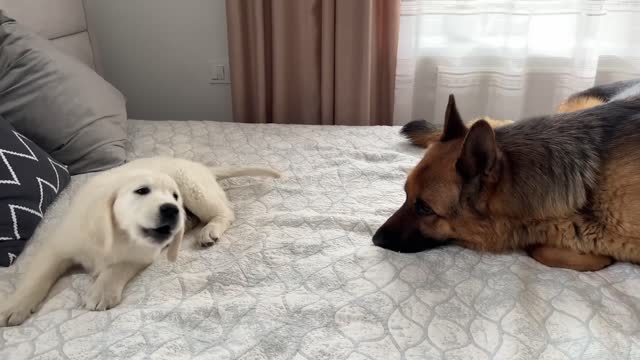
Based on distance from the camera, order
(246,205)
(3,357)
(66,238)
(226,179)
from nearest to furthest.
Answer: (3,357), (66,238), (246,205), (226,179)

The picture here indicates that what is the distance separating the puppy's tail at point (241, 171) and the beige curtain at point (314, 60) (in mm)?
876

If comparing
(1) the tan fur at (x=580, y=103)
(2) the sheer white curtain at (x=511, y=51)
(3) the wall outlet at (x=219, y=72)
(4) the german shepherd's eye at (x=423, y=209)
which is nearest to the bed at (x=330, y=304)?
(4) the german shepherd's eye at (x=423, y=209)

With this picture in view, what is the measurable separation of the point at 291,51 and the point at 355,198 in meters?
1.12

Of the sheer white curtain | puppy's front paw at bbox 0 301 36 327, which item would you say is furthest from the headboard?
the sheer white curtain

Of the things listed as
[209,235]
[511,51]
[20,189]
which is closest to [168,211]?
[209,235]

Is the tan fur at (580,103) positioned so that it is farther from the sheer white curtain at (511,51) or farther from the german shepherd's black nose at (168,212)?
the german shepherd's black nose at (168,212)

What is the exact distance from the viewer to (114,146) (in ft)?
6.85

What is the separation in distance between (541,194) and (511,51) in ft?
4.70

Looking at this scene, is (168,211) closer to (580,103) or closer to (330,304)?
(330,304)

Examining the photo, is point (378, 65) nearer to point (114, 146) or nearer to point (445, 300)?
point (114, 146)

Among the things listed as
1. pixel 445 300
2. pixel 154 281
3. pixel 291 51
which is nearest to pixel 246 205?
pixel 154 281

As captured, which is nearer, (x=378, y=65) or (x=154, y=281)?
(x=154, y=281)

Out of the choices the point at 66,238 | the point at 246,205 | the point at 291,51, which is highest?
the point at 291,51

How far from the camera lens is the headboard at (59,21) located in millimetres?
2211
